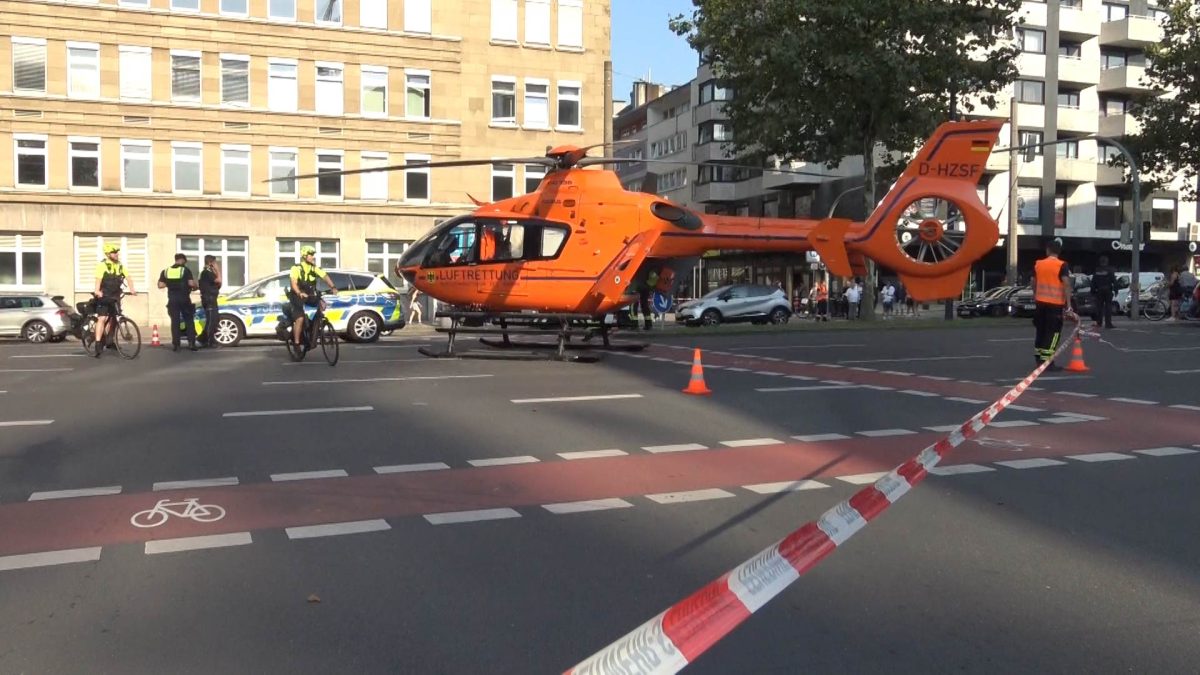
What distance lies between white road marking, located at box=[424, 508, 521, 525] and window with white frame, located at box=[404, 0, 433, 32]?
3773 cm

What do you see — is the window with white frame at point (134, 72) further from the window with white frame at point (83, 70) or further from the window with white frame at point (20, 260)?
the window with white frame at point (20, 260)

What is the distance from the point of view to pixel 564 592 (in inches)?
186

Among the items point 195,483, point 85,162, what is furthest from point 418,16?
point 195,483

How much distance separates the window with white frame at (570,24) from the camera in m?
43.1

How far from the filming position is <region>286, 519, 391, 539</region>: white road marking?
574 centimetres

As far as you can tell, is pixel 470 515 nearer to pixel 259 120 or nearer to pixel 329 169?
pixel 329 169

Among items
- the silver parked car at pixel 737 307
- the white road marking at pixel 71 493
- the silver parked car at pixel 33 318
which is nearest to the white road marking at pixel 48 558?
the white road marking at pixel 71 493

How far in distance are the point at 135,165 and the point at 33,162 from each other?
3418mm

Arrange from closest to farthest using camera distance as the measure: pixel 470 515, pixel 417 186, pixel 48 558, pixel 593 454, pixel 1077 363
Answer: pixel 48 558 < pixel 470 515 < pixel 593 454 < pixel 1077 363 < pixel 417 186

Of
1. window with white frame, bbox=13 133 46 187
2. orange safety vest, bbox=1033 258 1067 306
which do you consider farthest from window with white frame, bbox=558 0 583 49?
orange safety vest, bbox=1033 258 1067 306

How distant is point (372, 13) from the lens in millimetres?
40219

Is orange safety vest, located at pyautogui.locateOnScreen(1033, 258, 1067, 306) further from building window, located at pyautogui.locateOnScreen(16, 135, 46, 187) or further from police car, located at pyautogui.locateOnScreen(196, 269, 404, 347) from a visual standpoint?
building window, located at pyautogui.locateOnScreen(16, 135, 46, 187)

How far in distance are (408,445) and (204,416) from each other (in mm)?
2938

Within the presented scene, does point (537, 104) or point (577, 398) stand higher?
point (537, 104)
